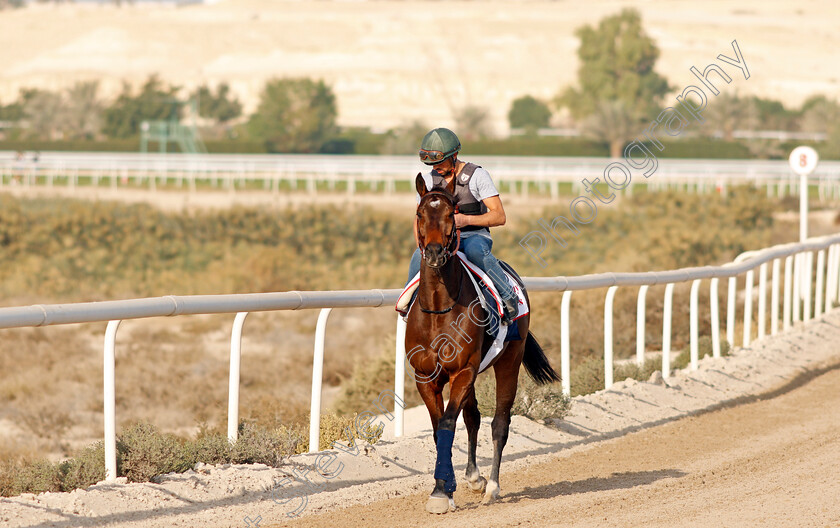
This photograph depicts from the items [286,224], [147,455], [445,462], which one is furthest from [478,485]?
[286,224]

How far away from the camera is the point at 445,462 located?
19.2 feet

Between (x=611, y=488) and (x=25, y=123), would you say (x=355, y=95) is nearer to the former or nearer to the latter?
(x=25, y=123)

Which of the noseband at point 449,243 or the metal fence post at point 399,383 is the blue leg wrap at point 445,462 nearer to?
the noseband at point 449,243

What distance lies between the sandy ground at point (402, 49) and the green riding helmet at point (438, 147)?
10798cm

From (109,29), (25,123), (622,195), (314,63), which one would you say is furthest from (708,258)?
(109,29)

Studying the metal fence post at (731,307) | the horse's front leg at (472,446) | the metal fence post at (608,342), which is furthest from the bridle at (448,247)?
the metal fence post at (731,307)

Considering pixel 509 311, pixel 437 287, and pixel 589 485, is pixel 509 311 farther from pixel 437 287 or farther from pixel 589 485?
pixel 589 485

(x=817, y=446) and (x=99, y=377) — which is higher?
(x=817, y=446)

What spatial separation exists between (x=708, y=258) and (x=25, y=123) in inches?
2877

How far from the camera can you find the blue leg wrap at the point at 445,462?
584 centimetres

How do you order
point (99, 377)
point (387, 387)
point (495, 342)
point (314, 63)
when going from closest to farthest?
1. point (495, 342)
2. point (387, 387)
3. point (99, 377)
4. point (314, 63)

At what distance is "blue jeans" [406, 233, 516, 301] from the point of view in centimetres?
620

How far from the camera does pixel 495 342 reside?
6234mm

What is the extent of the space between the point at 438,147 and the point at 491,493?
6.42 ft
